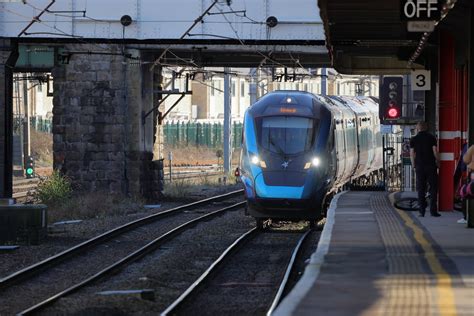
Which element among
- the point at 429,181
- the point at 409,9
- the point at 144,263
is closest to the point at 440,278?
the point at 409,9

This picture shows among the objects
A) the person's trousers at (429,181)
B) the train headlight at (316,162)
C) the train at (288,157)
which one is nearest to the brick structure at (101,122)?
the train at (288,157)

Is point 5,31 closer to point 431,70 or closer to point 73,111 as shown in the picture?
point 73,111

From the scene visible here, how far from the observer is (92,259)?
19406mm

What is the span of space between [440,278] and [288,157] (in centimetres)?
1219

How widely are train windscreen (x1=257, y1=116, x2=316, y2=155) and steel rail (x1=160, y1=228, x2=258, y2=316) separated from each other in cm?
181

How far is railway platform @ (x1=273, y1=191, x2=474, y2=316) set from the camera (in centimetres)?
964

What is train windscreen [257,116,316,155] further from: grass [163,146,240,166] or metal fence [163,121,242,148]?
metal fence [163,121,242,148]

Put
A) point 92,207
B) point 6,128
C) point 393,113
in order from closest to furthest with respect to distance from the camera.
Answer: point 6,128
point 92,207
point 393,113

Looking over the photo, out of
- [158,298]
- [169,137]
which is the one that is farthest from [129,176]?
[169,137]

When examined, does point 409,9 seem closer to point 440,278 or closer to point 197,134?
point 440,278

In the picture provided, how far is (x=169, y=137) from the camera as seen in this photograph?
8762cm

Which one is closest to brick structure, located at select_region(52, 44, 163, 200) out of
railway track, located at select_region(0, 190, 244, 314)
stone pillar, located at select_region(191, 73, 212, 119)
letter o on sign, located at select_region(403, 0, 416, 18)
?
railway track, located at select_region(0, 190, 244, 314)

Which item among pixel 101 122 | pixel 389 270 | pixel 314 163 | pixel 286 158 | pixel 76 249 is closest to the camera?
pixel 389 270

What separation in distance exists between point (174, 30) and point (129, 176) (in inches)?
180
